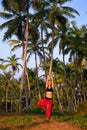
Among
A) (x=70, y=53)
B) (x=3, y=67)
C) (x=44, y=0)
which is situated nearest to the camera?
(x=44, y=0)

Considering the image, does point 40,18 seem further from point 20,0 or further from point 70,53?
point 70,53

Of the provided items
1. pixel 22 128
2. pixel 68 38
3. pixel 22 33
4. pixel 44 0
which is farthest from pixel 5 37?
pixel 22 128

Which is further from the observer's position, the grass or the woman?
the woman

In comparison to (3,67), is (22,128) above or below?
below

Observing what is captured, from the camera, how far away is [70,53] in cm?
5178

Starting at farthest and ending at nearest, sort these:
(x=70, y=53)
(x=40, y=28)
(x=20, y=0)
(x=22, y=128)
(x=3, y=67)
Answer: (x=3, y=67) → (x=70, y=53) → (x=40, y=28) → (x=20, y=0) → (x=22, y=128)

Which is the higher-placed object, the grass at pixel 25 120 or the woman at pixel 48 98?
the woman at pixel 48 98

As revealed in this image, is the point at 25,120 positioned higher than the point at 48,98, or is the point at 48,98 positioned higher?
the point at 48,98

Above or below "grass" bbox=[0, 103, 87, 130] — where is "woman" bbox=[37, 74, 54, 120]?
above

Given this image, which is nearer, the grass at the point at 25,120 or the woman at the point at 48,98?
the grass at the point at 25,120

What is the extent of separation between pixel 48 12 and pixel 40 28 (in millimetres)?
3749

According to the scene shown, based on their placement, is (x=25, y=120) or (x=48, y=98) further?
(x=25, y=120)

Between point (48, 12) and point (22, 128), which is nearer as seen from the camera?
point (22, 128)

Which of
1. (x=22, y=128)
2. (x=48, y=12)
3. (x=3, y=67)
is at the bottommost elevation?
(x=22, y=128)
